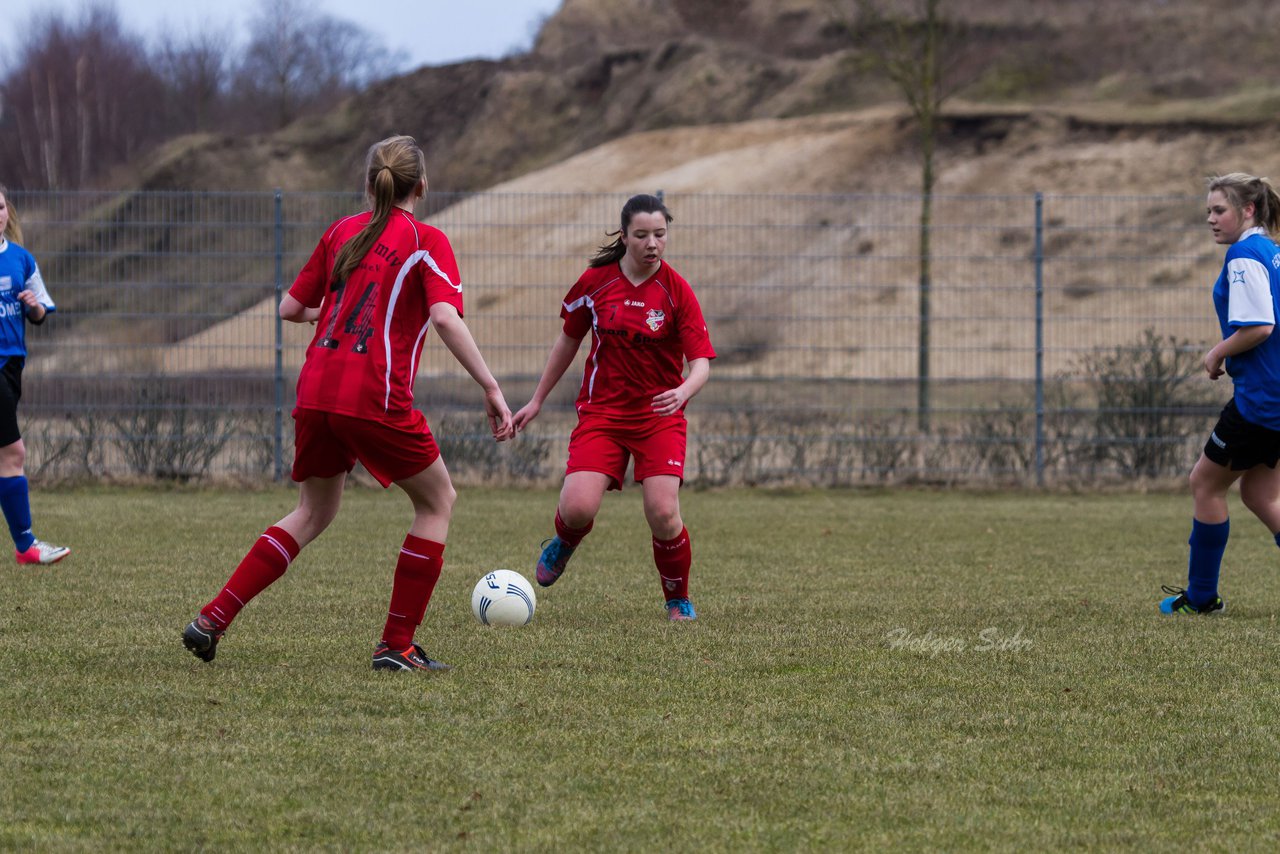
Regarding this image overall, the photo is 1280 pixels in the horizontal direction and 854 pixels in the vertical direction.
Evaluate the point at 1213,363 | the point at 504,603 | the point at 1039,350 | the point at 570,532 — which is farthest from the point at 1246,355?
the point at 1039,350

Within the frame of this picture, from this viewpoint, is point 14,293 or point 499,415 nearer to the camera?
point 499,415

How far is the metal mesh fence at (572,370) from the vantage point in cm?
1306

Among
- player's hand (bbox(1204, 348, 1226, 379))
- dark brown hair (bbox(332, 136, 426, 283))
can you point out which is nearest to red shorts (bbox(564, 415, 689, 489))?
dark brown hair (bbox(332, 136, 426, 283))

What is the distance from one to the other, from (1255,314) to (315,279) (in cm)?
374

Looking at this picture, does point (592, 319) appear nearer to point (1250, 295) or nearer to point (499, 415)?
point (499, 415)

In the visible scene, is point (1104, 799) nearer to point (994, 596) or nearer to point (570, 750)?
point (570, 750)

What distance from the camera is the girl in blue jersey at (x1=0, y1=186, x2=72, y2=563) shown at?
8008 millimetres

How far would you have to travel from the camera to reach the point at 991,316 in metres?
14.5

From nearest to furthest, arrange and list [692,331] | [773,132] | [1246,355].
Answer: [692,331] → [1246,355] → [773,132]

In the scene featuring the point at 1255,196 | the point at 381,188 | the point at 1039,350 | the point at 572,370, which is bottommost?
the point at 572,370

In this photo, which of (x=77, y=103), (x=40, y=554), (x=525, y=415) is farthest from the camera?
(x=77, y=103)

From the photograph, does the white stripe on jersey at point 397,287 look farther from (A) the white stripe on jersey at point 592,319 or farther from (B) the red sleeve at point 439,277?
(A) the white stripe on jersey at point 592,319

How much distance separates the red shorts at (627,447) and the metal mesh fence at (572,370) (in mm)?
6529

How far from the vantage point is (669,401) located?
6.07 meters
